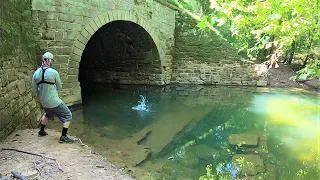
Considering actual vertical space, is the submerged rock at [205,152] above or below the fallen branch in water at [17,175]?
below

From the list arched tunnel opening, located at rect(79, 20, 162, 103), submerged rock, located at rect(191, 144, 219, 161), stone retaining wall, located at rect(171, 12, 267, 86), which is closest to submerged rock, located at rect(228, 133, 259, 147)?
submerged rock, located at rect(191, 144, 219, 161)

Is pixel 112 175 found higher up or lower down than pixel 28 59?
lower down

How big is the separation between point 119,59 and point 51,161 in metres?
9.93

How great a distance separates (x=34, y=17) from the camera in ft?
24.1

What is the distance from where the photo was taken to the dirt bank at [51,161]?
3.46 metres

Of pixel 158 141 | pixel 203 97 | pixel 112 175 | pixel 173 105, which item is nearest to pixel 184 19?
pixel 203 97

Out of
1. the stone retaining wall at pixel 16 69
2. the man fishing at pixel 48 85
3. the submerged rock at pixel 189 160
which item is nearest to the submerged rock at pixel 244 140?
the submerged rock at pixel 189 160

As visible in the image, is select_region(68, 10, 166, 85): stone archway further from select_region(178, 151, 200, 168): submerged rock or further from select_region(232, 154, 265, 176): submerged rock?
select_region(232, 154, 265, 176): submerged rock

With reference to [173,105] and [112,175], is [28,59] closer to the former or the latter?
[112,175]

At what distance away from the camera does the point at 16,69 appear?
536cm

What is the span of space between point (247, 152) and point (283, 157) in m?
0.70

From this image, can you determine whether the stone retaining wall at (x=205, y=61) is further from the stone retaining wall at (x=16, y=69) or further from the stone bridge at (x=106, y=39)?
the stone retaining wall at (x=16, y=69)

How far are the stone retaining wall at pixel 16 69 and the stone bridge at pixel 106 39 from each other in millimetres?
995

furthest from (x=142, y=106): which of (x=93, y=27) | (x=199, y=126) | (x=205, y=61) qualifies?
(x=205, y=61)
